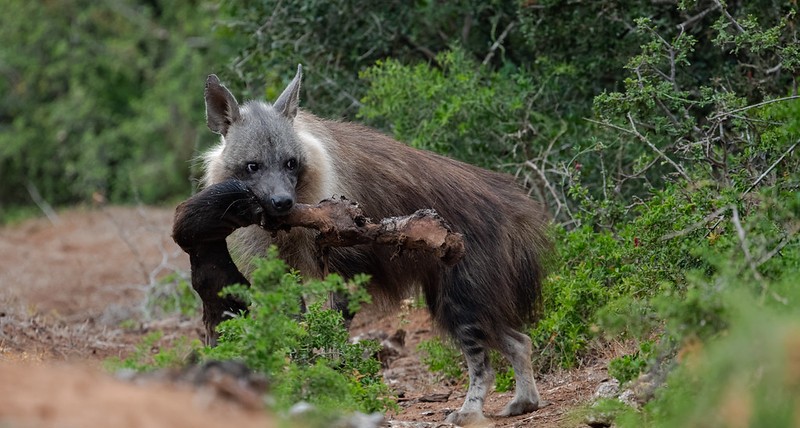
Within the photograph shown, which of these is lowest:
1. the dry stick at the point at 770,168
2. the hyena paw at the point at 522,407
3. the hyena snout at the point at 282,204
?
the hyena paw at the point at 522,407

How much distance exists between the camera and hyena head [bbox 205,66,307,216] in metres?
6.37

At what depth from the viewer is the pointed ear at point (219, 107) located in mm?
6637

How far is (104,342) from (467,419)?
347 cm

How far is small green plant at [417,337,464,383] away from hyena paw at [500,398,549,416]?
0.75m

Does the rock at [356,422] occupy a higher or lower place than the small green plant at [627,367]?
lower

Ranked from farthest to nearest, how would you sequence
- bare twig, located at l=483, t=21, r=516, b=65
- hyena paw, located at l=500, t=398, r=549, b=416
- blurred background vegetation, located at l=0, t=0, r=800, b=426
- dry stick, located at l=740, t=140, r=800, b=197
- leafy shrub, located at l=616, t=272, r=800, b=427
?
bare twig, located at l=483, t=21, r=516, b=65
hyena paw, located at l=500, t=398, r=549, b=416
dry stick, located at l=740, t=140, r=800, b=197
blurred background vegetation, located at l=0, t=0, r=800, b=426
leafy shrub, located at l=616, t=272, r=800, b=427

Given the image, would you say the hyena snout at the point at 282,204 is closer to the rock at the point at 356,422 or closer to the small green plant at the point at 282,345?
the small green plant at the point at 282,345

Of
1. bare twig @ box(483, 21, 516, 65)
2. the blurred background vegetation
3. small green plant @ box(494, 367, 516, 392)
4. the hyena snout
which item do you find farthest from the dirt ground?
bare twig @ box(483, 21, 516, 65)

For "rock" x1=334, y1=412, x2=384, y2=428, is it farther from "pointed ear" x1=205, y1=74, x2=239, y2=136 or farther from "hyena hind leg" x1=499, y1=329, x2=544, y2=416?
"pointed ear" x1=205, y1=74, x2=239, y2=136

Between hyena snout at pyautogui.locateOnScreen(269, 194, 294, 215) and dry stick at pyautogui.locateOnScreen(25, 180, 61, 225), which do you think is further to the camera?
dry stick at pyautogui.locateOnScreen(25, 180, 61, 225)

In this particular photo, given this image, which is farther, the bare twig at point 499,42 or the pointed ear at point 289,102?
the bare twig at point 499,42

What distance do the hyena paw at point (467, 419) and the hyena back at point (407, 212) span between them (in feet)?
0.04

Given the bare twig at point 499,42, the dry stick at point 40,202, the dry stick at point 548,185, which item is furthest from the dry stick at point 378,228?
the dry stick at point 40,202

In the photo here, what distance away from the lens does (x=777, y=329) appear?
11.3 feet
